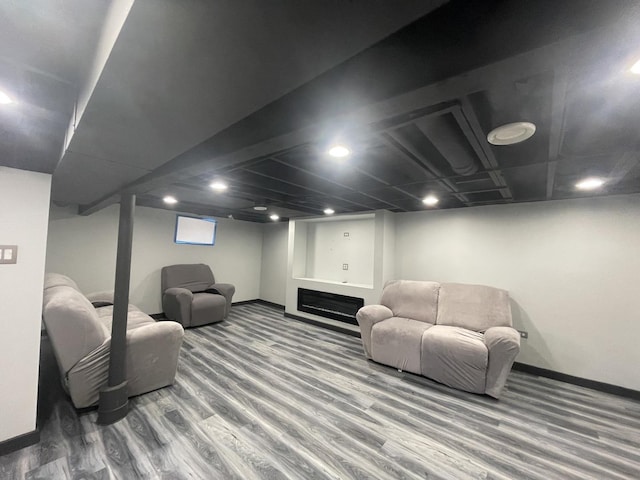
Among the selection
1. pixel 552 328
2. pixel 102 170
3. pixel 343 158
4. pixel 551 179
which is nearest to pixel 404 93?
pixel 343 158

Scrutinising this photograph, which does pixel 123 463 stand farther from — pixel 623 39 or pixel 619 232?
pixel 619 232

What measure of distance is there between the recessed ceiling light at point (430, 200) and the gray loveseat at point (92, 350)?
321 centimetres

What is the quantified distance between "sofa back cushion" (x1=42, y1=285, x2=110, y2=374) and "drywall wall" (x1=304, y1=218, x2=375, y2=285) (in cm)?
378

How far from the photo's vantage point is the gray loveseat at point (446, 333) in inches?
102

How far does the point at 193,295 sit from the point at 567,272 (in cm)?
557

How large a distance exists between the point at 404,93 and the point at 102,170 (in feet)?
6.97

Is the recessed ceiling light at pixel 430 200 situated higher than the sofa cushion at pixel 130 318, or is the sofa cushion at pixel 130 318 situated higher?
the recessed ceiling light at pixel 430 200

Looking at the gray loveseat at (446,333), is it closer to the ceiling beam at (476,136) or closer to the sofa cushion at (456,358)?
the sofa cushion at (456,358)

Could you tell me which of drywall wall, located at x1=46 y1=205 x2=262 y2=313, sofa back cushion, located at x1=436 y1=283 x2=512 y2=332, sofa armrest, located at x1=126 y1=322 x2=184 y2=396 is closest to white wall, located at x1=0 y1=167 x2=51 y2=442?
sofa armrest, located at x1=126 y1=322 x2=184 y2=396

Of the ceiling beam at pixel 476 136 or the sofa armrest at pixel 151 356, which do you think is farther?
the sofa armrest at pixel 151 356

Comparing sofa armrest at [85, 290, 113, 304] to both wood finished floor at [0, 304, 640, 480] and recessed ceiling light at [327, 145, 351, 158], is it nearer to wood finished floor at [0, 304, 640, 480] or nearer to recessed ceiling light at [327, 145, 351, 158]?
wood finished floor at [0, 304, 640, 480]

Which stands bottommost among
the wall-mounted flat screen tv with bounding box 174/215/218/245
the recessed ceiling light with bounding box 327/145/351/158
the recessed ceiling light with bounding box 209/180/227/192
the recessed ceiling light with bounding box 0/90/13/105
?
the wall-mounted flat screen tv with bounding box 174/215/218/245

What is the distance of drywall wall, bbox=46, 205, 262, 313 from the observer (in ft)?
12.8

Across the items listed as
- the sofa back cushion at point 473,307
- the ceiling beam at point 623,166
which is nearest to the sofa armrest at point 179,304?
the sofa back cushion at point 473,307
